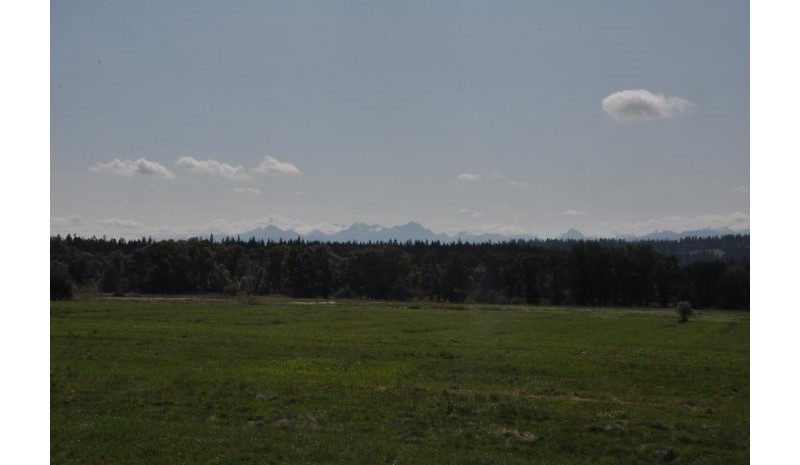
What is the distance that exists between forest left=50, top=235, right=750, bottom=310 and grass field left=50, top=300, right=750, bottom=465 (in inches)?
2596

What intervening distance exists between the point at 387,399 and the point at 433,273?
122099 mm

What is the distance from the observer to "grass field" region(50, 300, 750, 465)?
56.3 feet

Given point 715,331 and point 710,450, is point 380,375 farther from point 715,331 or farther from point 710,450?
point 715,331

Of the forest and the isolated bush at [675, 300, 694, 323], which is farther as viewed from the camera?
the forest

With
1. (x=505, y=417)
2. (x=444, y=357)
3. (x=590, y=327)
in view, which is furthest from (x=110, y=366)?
(x=590, y=327)

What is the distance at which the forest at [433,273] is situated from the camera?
11025 centimetres

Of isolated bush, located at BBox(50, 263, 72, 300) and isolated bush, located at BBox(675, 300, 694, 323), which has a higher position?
isolated bush, located at BBox(50, 263, 72, 300)

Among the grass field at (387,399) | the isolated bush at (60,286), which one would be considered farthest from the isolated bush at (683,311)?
the isolated bush at (60,286)

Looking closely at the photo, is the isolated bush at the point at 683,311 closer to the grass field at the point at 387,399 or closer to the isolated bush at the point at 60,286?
the grass field at the point at 387,399

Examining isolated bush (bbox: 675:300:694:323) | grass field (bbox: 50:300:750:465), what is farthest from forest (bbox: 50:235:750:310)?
grass field (bbox: 50:300:750:465)

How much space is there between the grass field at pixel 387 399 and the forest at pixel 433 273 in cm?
6594

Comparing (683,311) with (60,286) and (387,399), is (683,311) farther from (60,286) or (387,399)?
(60,286)

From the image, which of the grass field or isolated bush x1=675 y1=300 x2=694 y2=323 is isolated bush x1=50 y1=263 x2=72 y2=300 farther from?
isolated bush x1=675 y1=300 x2=694 y2=323
